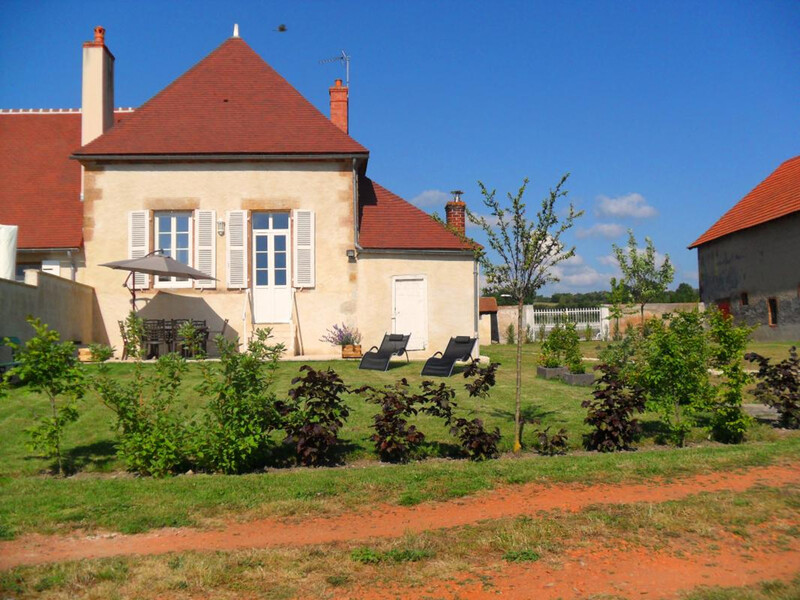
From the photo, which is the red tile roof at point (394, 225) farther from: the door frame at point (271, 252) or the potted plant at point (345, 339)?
the potted plant at point (345, 339)

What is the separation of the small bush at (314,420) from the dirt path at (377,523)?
64.0 inches

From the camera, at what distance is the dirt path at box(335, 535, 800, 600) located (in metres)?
4.22

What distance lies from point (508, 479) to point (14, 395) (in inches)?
316

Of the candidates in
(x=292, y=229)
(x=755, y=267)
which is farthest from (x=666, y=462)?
(x=755, y=267)

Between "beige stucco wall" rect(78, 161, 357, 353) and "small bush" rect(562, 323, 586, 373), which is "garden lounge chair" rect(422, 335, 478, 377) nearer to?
"small bush" rect(562, 323, 586, 373)

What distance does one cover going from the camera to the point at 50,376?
290 inches

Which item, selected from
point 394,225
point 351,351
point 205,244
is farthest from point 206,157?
point 351,351

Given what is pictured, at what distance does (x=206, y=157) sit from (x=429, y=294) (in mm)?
6299

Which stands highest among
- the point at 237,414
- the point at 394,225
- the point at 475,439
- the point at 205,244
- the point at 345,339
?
the point at 394,225

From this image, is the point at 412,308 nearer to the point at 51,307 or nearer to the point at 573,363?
the point at 573,363

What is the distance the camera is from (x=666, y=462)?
7336mm

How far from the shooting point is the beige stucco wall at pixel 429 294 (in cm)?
1752

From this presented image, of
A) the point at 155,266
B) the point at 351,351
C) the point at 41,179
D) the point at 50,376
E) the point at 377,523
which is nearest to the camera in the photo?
the point at 377,523

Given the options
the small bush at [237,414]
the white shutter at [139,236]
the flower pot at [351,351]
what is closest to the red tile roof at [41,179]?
the white shutter at [139,236]
